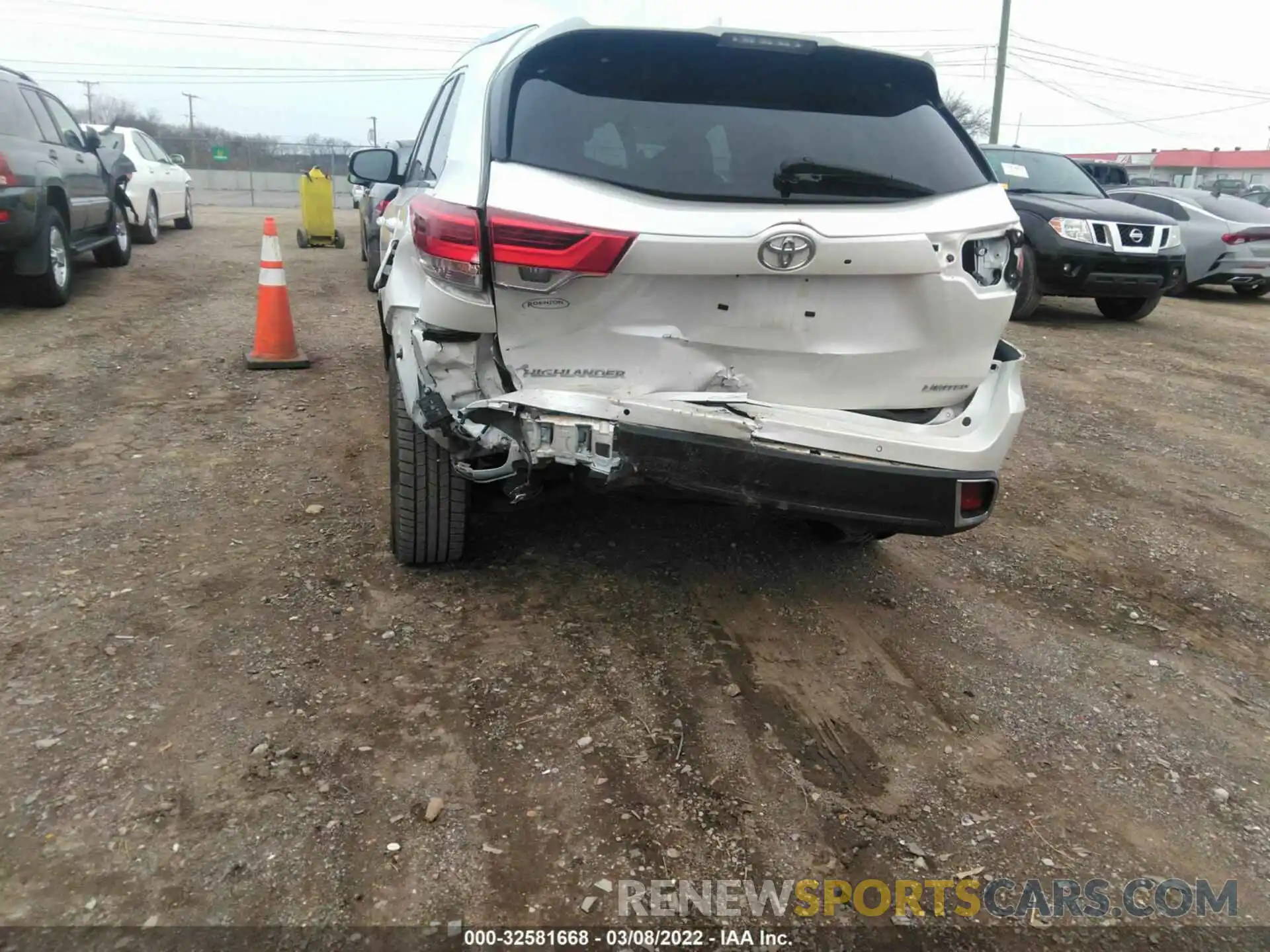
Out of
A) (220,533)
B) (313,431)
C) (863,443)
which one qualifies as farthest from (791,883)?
(313,431)

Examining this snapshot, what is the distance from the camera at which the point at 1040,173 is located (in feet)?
31.8

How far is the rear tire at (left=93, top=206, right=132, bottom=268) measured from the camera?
961 centimetres

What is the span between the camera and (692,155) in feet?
8.59

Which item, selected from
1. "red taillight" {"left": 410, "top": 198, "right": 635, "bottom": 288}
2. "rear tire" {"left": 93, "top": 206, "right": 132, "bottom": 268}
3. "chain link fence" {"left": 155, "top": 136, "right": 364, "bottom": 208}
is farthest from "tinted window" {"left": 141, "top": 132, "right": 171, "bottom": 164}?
"chain link fence" {"left": 155, "top": 136, "right": 364, "bottom": 208}

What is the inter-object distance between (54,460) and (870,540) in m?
3.78

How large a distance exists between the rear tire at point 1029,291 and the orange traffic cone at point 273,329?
6231 mm

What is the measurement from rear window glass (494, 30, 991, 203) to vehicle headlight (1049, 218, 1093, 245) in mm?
6411

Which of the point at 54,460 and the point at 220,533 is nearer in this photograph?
the point at 220,533

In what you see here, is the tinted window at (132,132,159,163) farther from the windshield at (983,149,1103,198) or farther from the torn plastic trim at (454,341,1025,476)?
the torn plastic trim at (454,341,1025,476)

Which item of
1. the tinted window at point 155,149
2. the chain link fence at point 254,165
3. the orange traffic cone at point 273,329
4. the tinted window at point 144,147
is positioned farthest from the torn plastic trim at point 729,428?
the chain link fence at point 254,165

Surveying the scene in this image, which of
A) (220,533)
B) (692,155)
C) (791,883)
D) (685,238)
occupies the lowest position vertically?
(791,883)

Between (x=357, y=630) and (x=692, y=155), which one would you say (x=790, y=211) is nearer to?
(x=692, y=155)

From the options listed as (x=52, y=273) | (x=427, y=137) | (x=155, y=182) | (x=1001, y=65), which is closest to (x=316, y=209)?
(x=155, y=182)

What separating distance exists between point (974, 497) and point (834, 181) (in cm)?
102
